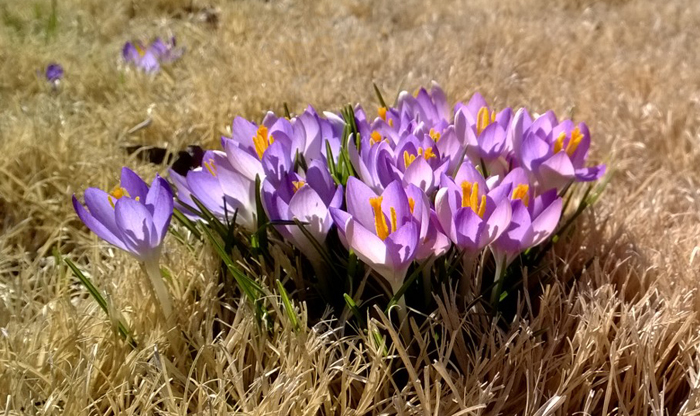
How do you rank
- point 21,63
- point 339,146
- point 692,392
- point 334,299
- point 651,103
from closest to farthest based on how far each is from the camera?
1. point 692,392
2. point 334,299
3. point 339,146
4. point 651,103
5. point 21,63

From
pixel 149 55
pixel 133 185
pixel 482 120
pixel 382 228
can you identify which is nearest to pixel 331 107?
pixel 482 120

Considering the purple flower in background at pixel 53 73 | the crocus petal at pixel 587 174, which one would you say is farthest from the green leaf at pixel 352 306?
the purple flower in background at pixel 53 73

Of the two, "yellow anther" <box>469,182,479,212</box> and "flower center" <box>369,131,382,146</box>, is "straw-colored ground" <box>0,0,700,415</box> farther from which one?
"flower center" <box>369,131,382,146</box>

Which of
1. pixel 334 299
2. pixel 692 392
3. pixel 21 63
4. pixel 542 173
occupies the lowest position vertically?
pixel 692 392

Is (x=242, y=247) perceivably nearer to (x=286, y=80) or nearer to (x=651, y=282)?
(x=651, y=282)

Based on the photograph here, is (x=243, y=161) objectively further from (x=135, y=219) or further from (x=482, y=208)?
(x=482, y=208)

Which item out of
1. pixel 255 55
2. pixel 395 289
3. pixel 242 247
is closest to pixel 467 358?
pixel 395 289
